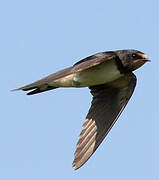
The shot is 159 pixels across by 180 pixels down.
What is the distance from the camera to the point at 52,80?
23.9 feet

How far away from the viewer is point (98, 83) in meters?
7.68

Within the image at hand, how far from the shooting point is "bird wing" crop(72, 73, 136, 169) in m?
7.31

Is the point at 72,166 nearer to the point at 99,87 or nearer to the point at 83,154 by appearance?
the point at 83,154

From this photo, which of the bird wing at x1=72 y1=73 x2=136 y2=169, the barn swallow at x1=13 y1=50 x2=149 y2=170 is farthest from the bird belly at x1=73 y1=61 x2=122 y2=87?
the bird wing at x1=72 y1=73 x2=136 y2=169

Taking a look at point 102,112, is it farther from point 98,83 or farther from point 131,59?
point 131,59

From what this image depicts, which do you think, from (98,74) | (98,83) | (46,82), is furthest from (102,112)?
(46,82)

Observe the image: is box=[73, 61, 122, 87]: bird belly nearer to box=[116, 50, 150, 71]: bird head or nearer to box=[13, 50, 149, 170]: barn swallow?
box=[13, 50, 149, 170]: barn swallow

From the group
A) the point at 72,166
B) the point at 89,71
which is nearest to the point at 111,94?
the point at 89,71

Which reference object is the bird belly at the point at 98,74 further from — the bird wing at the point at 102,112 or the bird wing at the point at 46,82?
the bird wing at the point at 102,112

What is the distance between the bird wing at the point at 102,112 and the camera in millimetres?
7309

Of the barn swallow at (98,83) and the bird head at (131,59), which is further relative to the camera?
the bird head at (131,59)

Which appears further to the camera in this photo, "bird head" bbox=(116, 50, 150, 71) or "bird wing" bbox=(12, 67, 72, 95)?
"bird head" bbox=(116, 50, 150, 71)

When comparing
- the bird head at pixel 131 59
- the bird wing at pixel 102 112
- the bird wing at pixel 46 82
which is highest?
the bird wing at pixel 46 82

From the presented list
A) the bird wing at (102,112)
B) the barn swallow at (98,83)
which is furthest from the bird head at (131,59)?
the bird wing at (102,112)
